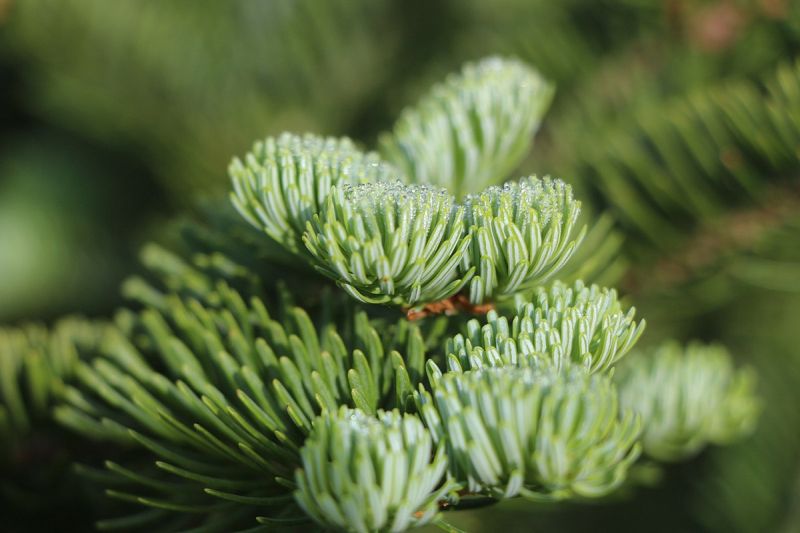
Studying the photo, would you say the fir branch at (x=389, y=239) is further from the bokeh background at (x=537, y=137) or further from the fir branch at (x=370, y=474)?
the bokeh background at (x=537, y=137)

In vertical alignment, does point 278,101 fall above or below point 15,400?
above

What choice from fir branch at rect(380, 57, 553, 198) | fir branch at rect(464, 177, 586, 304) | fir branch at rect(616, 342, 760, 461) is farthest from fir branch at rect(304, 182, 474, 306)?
fir branch at rect(616, 342, 760, 461)

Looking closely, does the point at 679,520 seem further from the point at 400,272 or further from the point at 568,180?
the point at 400,272

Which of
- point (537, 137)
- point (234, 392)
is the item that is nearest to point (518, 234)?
point (234, 392)

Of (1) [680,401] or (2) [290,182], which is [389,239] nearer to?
(2) [290,182]

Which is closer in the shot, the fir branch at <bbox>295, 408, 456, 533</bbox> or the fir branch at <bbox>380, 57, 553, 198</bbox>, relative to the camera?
the fir branch at <bbox>295, 408, 456, 533</bbox>

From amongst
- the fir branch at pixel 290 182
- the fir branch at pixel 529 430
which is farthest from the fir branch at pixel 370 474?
the fir branch at pixel 290 182

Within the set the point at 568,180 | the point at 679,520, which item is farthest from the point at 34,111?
the point at 679,520

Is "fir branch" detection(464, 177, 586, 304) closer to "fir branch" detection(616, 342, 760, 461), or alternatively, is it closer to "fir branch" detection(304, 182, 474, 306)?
"fir branch" detection(304, 182, 474, 306)
